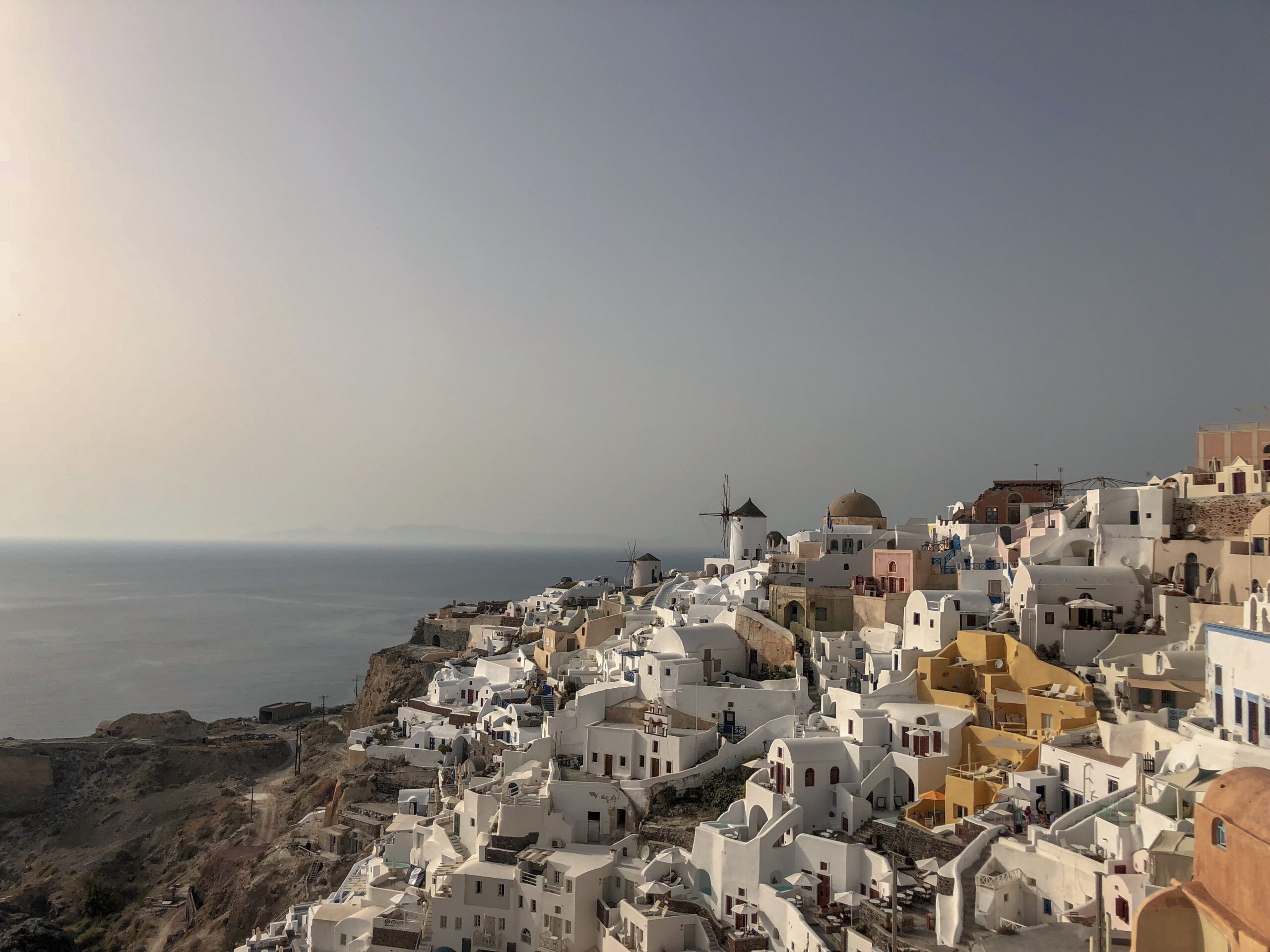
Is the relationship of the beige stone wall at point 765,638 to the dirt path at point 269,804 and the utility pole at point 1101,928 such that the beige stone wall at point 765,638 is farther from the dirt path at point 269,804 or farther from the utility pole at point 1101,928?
the dirt path at point 269,804

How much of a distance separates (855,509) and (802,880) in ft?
76.7

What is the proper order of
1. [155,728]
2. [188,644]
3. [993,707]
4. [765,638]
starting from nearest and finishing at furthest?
[993,707] → [765,638] → [155,728] → [188,644]

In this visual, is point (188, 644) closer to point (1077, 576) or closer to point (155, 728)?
point (155, 728)

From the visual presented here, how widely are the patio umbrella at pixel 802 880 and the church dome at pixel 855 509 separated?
22646mm

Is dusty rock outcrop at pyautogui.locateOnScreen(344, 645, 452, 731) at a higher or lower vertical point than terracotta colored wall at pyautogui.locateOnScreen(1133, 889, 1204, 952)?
lower

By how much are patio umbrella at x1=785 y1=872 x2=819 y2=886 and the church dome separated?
74.3 ft

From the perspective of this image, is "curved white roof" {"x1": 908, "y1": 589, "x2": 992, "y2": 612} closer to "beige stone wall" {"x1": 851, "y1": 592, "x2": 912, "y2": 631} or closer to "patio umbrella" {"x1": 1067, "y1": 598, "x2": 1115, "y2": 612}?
"beige stone wall" {"x1": 851, "y1": 592, "x2": 912, "y2": 631}

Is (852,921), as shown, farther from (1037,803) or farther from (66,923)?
(66,923)

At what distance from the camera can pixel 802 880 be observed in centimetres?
1861

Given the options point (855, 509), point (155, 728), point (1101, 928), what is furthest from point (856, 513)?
point (155, 728)

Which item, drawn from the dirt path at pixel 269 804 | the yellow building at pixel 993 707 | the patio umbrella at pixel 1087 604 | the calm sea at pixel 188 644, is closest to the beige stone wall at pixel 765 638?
the yellow building at pixel 993 707

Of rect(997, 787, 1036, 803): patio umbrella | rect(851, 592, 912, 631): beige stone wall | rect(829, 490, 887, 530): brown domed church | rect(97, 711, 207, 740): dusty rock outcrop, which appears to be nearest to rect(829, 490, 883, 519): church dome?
rect(829, 490, 887, 530): brown domed church

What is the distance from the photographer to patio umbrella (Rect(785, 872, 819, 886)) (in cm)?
1855

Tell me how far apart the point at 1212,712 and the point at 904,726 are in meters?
6.56
